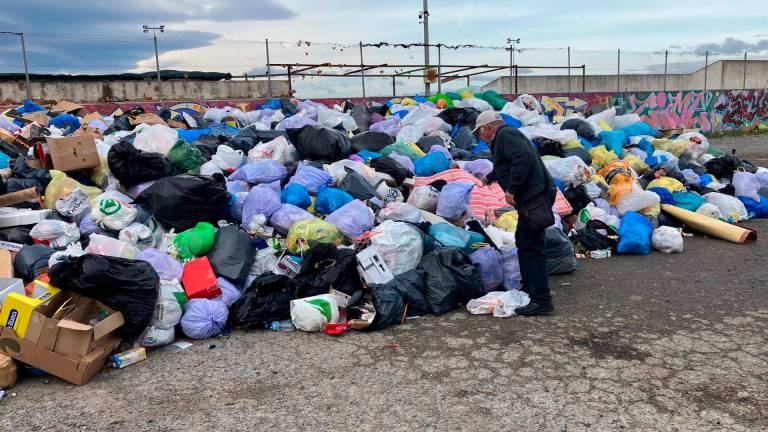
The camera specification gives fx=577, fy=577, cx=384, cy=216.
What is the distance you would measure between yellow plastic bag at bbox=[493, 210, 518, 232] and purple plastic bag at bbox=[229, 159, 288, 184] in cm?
214

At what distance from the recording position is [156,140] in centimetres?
575

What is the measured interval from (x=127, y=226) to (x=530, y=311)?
10.3 feet

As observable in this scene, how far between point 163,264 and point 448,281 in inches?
80.4

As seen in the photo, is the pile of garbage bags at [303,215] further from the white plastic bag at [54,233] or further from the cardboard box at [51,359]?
the cardboard box at [51,359]

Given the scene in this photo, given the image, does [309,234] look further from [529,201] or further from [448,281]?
[529,201]

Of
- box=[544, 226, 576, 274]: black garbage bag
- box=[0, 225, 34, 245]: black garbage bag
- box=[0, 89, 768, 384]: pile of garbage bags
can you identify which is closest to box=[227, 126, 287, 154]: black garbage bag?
box=[0, 89, 768, 384]: pile of garbage bags

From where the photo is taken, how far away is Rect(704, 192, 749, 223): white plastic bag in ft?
22.3

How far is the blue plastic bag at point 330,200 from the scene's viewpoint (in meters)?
5.20

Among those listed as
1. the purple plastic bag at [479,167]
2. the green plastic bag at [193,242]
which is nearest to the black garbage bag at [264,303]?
the green plastic bag at [193,242]

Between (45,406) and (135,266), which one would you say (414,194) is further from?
(45,406)

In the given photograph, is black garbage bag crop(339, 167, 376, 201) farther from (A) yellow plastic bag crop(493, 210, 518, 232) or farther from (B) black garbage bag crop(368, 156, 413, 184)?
(A) yellow plastic bag crop(493, 210, 518, 232)

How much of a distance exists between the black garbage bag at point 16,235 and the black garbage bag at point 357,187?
8.66 ft

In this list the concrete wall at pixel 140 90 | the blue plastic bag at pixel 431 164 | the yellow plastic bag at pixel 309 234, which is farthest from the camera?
the concrete wall at pixel 140 90

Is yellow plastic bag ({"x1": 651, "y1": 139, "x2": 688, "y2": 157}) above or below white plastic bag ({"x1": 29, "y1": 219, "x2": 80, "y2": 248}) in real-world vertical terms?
above
